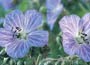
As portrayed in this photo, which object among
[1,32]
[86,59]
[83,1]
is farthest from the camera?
[83,1]

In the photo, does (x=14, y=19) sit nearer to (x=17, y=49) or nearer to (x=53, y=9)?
(x=17, y=49)

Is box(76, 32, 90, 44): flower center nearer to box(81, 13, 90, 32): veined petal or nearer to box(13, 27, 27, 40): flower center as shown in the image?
box(81, 13, 90, 32): veined petal

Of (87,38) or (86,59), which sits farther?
(87,38)

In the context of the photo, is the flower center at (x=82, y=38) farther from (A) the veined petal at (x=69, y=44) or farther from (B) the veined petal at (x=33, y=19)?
(B) the veined petal at (x=33, y=19)

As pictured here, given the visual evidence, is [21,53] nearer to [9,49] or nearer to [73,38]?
[9,49]

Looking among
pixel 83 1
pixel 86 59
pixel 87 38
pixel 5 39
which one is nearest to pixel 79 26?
pixel 87 38

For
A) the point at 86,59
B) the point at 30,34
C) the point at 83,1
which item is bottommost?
the point at 86,59
